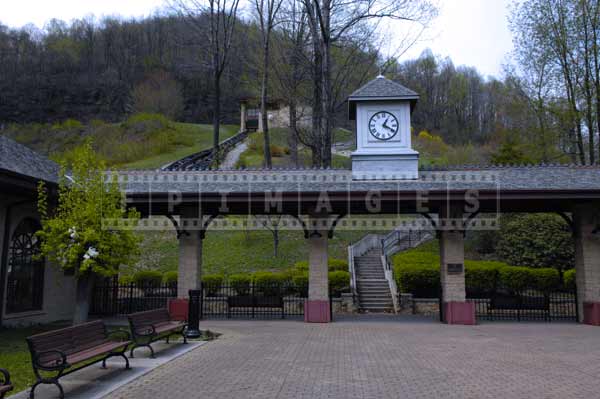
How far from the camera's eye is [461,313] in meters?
14.7

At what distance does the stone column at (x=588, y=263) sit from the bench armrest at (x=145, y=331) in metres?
13.1

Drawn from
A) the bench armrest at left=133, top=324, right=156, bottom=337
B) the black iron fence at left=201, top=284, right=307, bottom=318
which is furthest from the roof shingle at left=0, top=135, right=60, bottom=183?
the black iron fence at left=201, top=284, right=307, bottom=318

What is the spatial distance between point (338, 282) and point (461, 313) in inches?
245

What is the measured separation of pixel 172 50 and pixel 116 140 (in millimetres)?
28646

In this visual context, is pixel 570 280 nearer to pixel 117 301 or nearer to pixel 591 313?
pixel 591 313

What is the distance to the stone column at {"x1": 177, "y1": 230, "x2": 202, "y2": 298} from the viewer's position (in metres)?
15.4

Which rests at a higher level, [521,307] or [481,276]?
[481,276]

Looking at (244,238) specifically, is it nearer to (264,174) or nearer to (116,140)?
(264,174)

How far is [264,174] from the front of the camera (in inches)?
675

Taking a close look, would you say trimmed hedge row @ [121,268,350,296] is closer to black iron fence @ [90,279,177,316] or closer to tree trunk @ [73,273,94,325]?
black iron fence @ [90,279,177,316]

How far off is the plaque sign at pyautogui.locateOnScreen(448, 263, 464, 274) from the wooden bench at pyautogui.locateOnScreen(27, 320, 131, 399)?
10238mm

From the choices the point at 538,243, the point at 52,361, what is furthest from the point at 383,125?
the point at 52,361

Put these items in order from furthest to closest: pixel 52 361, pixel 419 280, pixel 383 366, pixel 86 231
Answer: pixel 419 280, pixel 86 231, pixel 383 366, pixel 52 361

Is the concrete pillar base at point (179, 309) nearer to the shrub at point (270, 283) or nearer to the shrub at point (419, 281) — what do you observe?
the shrub at point (270, 283)
